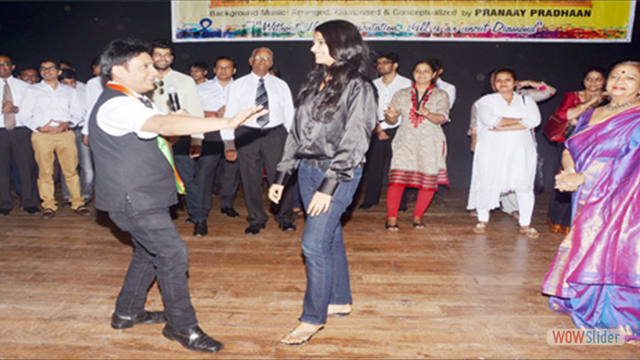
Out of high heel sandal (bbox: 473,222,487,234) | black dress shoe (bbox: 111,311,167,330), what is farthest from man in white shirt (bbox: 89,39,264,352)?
high heel sandal (bbox: 473,222,487,234)

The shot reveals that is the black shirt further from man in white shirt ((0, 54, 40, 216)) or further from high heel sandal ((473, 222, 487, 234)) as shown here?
man in white shirt ((0, 54, 40, 216))

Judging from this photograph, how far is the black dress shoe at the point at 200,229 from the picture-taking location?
4230 mm

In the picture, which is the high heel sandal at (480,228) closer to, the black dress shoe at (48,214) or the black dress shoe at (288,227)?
the black dress shoe at (288,227)

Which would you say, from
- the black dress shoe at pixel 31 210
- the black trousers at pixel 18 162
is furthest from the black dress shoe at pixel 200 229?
the black trousers at pixel 18 162

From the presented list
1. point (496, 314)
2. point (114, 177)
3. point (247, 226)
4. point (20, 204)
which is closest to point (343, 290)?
point (496, 314)

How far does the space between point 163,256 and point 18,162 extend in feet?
11.9

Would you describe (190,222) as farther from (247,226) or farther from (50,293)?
(50,293)

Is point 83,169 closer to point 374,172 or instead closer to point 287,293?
point 374,172

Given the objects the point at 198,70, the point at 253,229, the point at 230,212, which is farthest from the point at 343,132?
the point at 198,70

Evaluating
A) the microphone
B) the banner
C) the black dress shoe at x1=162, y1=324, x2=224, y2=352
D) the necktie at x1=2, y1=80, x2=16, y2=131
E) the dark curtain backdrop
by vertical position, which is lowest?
the black dress shoe at x1=162, y1=324, x2=224, y2=352

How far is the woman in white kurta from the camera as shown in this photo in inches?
168

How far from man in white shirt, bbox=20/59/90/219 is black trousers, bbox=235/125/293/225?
1.76 metres

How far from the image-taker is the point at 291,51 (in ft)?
21.1

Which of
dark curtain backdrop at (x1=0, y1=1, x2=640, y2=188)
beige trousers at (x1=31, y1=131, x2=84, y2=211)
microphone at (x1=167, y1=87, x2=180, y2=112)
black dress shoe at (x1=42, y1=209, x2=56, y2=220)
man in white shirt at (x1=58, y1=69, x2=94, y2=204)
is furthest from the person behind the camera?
dark curtain backdrop at (x1=0, y1=1, x2=640, y2=188)
